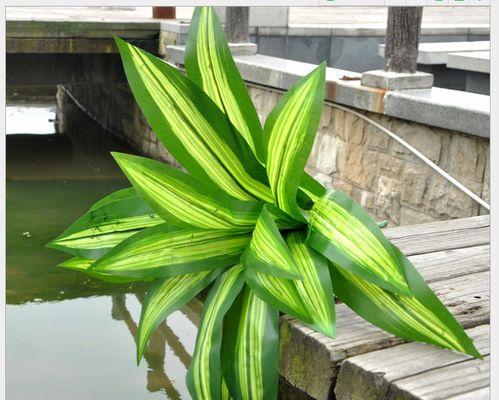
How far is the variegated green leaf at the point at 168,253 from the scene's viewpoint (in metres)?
1.31

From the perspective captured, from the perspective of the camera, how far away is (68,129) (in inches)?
338

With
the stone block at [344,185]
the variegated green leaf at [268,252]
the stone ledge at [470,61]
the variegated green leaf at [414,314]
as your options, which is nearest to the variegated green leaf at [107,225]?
the variegated green leaf at [268,252]

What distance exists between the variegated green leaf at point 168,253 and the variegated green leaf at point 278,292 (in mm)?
83

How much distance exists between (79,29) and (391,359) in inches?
225

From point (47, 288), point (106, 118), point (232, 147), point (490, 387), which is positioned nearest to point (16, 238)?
point (47, 288)

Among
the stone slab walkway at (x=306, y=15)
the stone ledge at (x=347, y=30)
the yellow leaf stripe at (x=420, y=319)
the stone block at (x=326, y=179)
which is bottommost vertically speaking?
the stone block at (x=326, y=179)

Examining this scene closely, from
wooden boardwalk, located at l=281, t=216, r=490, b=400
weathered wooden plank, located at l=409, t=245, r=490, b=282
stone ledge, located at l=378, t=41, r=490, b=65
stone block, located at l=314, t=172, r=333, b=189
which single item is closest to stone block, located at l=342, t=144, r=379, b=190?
stone block, located at l=314, t=172, r=333, b=189

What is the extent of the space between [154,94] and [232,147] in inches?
5.7

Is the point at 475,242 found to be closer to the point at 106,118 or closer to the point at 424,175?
the point at 424,175

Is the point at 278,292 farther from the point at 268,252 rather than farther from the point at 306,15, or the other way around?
the point at 306,15

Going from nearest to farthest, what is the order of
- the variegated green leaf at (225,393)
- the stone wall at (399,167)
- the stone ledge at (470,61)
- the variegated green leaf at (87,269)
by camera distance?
the variegated green leaf at (225,393)
the variegated green leaf at (87,269)
the stone wall at (399,167)
the stone ledge at (470,61)

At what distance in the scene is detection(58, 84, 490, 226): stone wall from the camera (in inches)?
131

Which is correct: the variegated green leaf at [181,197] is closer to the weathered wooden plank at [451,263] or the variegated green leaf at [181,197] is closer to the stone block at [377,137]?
the weathered wooden plank at [451,263]

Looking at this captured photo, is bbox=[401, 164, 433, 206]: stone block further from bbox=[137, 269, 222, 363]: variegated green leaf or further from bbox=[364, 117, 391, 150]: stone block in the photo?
bbox=[137, 269, 222, 363]: variegated green leaf
